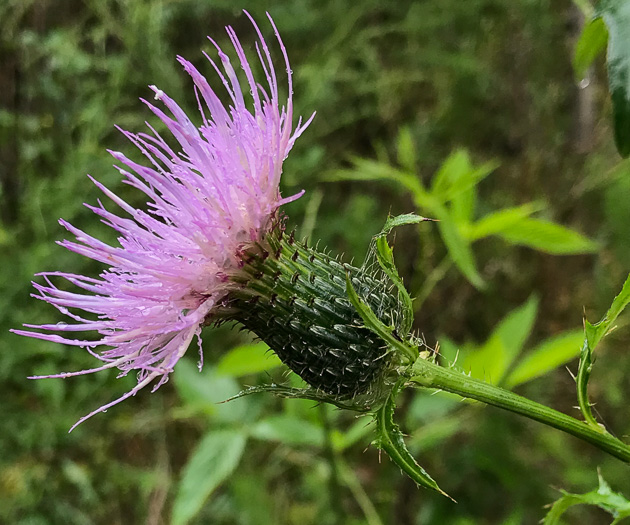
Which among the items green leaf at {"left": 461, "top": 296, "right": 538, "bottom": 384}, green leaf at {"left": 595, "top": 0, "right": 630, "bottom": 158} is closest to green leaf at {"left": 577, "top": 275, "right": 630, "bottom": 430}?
green leaf at {"left": 595, "top": 0, "right": 630, "bottom": 158}

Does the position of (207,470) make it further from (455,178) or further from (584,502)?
(455,178)

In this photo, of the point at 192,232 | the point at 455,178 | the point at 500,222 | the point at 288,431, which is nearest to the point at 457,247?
the point at 500,222

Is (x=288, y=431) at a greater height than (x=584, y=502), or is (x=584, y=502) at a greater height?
(x=584, y=502)

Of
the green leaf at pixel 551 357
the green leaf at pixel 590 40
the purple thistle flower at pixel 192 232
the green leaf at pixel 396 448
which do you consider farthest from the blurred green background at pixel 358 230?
the green leaf at pixel 396 448

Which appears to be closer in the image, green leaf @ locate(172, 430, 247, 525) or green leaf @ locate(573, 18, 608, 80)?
green leaf @ locate(573, 18, 608, 80)

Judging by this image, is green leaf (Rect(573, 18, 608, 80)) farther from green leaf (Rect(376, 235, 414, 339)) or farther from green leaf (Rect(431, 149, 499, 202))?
green leaf (Rect(431, 149, 499, 202))

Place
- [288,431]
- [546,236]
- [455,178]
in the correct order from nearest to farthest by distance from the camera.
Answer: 1. [288,431]
2. [546,236]
3. [455,178]

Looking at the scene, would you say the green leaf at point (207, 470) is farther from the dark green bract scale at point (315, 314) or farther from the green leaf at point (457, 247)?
the green leaf at point (457, 247)

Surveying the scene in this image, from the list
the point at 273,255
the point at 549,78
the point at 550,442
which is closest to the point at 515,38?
the point at 549,78
